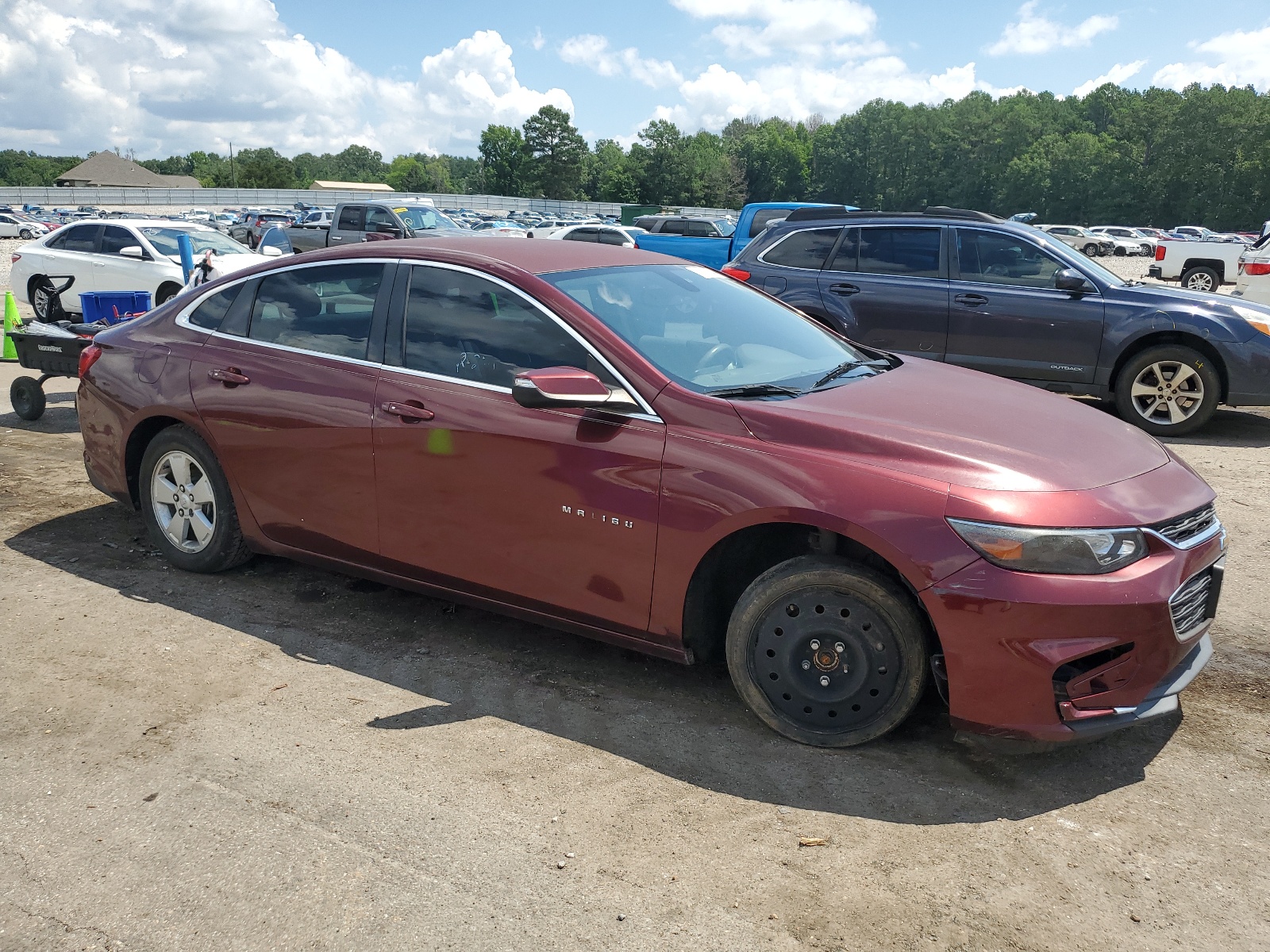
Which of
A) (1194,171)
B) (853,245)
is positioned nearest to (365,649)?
(853,245)

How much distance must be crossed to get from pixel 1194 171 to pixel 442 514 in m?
106

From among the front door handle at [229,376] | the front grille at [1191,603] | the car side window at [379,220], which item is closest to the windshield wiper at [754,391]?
the front grille at [1191,603]

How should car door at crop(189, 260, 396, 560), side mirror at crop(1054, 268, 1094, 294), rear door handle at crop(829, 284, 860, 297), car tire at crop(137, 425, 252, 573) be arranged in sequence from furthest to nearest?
1. rear door handle at crop(829, 284, 860, 297)
2. side mirror at crop(1054, 268, 1094, 294)
3. car tire at crop(137, 425, 252, 573)
4. car door at crop(189, 260, 396, 560)

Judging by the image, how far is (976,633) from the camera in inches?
127

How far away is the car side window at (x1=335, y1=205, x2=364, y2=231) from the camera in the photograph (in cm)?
2161

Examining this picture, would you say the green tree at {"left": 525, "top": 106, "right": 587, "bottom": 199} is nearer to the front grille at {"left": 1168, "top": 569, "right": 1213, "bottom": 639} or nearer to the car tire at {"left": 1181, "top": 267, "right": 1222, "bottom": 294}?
the car tire at {"left": 1181, "top": 267, "right": 1222, "bottom": 294}

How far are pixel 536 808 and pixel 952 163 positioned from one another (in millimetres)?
133147

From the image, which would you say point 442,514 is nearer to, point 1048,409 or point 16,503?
point 1048,409

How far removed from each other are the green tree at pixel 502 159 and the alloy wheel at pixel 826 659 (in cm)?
13066

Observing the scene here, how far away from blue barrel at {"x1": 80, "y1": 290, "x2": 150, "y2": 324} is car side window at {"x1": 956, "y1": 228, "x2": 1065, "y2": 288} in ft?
25.2

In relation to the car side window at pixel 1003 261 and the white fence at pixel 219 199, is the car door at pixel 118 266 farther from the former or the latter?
the white fence at pixel 219 199

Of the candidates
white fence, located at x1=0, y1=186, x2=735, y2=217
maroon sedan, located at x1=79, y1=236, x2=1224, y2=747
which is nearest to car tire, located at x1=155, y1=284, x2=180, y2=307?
maroon sedan, located at x1=79, y1=236, x2=1224, y2=747

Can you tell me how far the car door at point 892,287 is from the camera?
9.28m

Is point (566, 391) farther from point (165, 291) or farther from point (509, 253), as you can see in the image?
point (165, 291)
